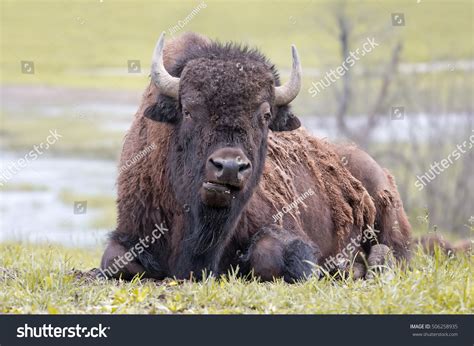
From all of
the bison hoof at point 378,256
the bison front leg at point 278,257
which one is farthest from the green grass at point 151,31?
the bison front leg at point 278,257

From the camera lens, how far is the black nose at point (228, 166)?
344 inches

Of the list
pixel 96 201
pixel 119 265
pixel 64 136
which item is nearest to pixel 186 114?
pixel 119 265

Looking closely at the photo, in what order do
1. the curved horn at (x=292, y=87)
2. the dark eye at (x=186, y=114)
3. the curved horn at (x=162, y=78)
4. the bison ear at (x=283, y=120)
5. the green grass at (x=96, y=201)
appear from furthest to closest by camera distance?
the green grass at (x=96, y=201), the bison ear at (x=283, y=120), the curved horn at (x=292, y=87), the curved horn at (x=162, y=78), the dark eye at (x=186, y=114)

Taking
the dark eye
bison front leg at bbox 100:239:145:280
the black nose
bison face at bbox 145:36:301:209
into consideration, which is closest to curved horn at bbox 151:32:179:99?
bison face at bbox 145:36:301:209

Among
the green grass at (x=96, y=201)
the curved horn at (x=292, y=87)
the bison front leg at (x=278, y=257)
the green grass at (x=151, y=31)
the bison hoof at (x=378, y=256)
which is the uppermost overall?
the green grass at (x=151, y=31)

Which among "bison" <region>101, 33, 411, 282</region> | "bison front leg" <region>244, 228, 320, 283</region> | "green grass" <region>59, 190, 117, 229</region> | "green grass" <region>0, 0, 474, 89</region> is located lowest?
"green grass" <region>59, 190, 117, 229</region>

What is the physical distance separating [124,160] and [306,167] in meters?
2.70

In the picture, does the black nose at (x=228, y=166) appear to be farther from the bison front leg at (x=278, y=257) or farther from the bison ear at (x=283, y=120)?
the bison ear at (x=283, y=120)

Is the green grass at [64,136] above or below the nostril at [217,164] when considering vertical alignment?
below

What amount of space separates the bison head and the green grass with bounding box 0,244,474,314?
40.2 inches

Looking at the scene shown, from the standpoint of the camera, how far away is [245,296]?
795 centimetres

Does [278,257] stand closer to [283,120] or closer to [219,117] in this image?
[283,120]

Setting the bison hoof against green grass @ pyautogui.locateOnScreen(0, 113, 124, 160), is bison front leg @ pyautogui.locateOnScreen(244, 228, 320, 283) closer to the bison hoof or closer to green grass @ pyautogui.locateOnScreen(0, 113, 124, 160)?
the bison hoof

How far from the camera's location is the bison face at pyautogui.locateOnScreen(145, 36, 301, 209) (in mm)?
9070
